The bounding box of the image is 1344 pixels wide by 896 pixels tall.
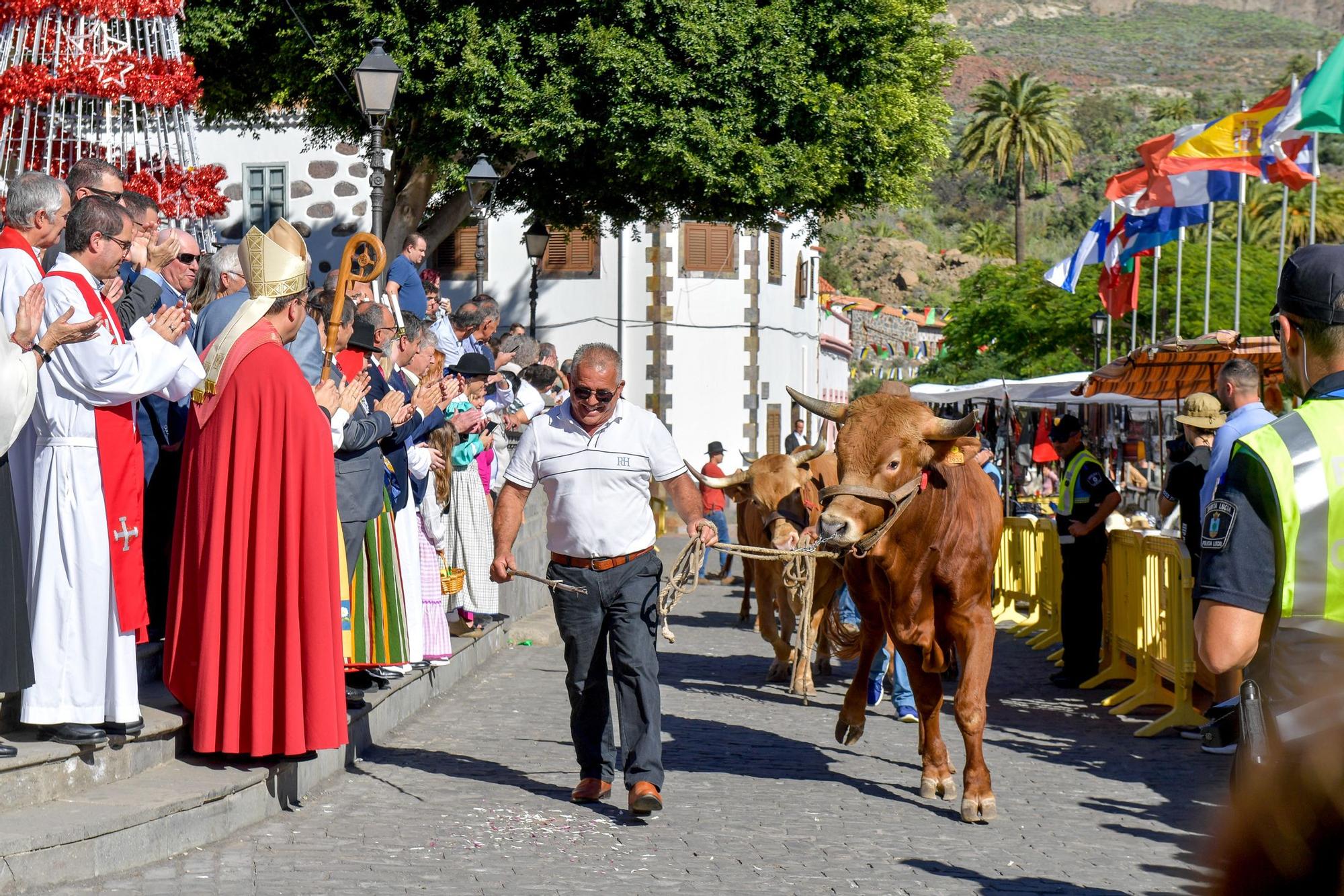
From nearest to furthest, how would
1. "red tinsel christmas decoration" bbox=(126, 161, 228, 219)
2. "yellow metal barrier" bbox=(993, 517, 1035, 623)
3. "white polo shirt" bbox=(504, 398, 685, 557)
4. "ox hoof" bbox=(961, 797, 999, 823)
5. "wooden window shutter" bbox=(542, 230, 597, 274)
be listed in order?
"ox hoof" bbox=(961, 797, 999, 823)
"white polo shirt" bbox=(504, 398, 685, 557)
"red tinsel christmas decoration" bbox=(126, 161, 228, 219)
"yellow metal barrier" bbox=(993, 517, 1035, 623)
"wooden window shutter" bbox=(542, 230, 597, 274)

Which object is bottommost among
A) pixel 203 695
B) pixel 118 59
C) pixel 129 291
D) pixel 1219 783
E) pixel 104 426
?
pixel 1219 783

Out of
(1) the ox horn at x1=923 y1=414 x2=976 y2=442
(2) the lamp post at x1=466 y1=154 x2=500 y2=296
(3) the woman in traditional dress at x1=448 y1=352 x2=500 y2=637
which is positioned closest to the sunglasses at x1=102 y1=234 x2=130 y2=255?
(1) the ox horn at x1=923 y1=414 x2=976 y2=442

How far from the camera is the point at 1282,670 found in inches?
137

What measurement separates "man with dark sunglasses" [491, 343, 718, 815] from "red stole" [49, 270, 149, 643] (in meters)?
1.74

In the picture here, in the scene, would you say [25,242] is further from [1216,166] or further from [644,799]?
[1216,166]

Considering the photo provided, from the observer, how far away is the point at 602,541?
7.85 m

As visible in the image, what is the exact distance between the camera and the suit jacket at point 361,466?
331 inches

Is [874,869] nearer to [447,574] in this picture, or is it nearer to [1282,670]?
[1282,670]

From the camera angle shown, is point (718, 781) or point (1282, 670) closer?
point (1282, 670)

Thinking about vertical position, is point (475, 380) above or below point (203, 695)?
above

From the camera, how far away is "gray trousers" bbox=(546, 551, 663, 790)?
7.81 metres

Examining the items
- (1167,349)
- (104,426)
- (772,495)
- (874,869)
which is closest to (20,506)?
(104,426)

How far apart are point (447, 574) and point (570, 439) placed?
3618 millimetres

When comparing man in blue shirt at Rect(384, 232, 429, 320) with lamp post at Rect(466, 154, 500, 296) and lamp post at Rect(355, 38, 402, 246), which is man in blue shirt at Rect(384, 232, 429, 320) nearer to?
lamp post at Rect(355, 38, 402, 246)
